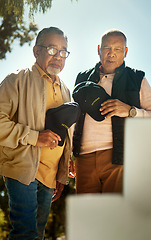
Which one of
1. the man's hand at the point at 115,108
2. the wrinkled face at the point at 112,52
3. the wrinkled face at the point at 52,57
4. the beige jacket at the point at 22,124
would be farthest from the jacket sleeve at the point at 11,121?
the wrinkled face at the point at 112,52

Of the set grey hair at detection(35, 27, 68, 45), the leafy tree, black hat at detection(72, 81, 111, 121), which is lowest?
black hat at detection(72, 81, 111, 121)

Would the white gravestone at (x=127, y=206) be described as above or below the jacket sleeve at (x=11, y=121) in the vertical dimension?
below

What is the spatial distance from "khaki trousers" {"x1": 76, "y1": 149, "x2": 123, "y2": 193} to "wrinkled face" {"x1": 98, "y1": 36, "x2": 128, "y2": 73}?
623 millimetres

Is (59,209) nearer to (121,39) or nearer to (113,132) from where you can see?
(113,132)

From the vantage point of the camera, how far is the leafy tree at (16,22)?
257 centimetres

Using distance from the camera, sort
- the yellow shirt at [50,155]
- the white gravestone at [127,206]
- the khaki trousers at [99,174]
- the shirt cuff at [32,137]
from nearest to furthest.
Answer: the white gravestone at [127,206], the shirt cuff at [32,137], the yellow shirt at [50,155], the khaki trousers at [99,174]

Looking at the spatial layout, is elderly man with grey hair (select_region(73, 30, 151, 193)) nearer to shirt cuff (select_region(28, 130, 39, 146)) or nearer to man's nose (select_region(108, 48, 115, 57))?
man's nose (select_region(108, 48, 115, 57))

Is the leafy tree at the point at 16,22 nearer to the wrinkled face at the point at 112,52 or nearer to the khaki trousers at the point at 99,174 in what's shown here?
the wrinkled face at the point at 112,52

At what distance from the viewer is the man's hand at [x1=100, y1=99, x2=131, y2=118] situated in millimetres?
2133

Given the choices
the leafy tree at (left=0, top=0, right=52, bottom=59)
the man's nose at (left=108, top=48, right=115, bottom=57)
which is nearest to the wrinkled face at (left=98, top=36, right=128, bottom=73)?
the man's nose at (left=108, top=48, right=115, bottom=57)

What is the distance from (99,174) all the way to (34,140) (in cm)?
54

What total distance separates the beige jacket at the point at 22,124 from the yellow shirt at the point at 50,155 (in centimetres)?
4

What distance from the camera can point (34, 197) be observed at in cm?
181

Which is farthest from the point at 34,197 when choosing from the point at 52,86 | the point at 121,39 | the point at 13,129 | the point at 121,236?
the point at 121,39
